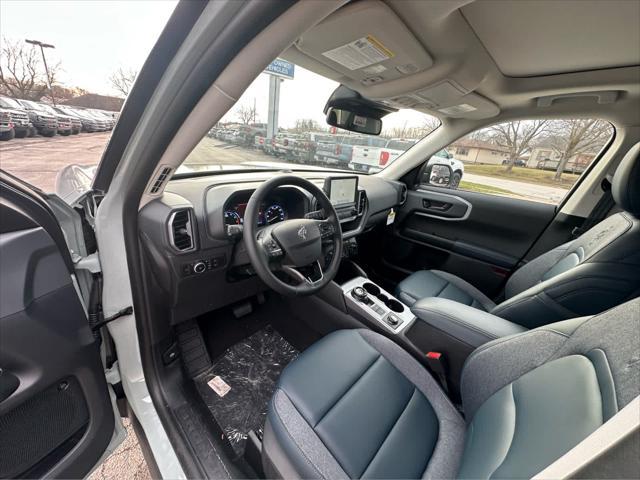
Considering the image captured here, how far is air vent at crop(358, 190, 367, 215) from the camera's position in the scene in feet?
6.61

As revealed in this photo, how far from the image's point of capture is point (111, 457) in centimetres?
112

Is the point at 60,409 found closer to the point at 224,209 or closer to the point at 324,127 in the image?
the point at 224,209

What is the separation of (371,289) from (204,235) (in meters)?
1.00

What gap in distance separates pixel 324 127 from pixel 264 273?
4.13 ft

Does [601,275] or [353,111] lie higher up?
[353,111]

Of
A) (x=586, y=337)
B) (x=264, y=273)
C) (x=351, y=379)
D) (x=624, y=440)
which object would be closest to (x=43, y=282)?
(x=264, y=273)

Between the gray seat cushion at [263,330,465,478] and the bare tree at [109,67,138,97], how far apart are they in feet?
3.31

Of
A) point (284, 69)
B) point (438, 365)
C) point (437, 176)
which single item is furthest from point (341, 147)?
point (438, 365)

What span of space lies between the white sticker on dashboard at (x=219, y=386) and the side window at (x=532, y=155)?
2.31m

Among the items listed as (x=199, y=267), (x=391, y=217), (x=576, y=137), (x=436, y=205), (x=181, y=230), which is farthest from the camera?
(x=391, y=217)

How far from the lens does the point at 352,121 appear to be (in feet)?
6.00

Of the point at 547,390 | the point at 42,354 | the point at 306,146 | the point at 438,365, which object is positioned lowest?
the point at 438,365

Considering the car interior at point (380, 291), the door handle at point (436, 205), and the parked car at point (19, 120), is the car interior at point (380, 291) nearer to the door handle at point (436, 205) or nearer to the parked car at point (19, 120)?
the parked car at point (19, 120)

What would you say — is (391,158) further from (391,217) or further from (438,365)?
(438,365)
